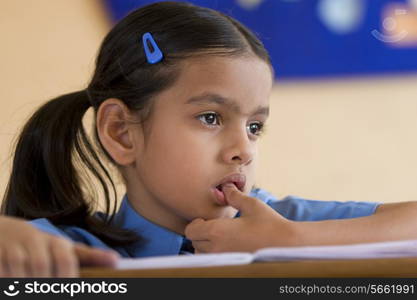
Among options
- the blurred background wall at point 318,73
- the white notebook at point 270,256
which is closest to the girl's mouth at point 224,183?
the white notebook at point 270,256

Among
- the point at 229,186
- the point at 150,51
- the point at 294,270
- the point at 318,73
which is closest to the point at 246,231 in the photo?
the point at 229,186

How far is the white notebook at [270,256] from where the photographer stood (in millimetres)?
596

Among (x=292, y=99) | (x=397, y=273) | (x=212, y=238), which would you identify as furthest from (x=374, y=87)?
(x=397, y=273)

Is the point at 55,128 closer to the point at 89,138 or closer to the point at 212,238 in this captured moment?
the point at 89,138

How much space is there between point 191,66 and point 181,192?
0.64 ft

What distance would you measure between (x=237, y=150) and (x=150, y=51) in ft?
0.76

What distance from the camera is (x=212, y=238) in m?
0.91

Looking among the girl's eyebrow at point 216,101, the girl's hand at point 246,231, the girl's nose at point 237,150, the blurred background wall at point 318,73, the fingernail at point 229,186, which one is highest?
the blurred background wall at point 318,73

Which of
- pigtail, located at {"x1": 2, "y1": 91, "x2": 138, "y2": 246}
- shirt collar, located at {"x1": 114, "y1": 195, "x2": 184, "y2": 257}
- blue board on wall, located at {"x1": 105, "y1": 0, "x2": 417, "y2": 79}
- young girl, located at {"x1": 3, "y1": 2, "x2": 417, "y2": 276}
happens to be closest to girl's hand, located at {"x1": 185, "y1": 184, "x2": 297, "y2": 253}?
young girl, located at {"x1": 3, "y1": 2, "x2": 417, "y2": 276}

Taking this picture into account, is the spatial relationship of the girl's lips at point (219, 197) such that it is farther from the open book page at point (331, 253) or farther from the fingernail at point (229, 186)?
the open book page at point (331, 253)

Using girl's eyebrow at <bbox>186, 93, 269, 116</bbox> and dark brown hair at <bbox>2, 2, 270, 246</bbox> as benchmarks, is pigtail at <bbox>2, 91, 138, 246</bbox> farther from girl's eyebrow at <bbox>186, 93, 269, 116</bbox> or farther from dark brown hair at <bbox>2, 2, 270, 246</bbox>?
girl's eyebrow at <bbox>186, 93, 269, 116</bbox>

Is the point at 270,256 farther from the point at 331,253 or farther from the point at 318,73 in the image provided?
the point at 318,73

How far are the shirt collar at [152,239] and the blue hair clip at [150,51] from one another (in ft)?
0.81

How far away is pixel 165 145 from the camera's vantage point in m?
1.07
